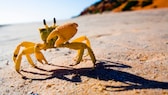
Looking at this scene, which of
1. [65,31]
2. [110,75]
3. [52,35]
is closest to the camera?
[110,75]

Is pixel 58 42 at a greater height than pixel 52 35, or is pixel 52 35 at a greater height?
pixel 52 35

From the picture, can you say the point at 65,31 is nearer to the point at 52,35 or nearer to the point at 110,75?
the point at 52,35

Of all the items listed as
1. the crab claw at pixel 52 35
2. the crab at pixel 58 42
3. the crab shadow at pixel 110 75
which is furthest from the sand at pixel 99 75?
the crab claw at pixel 52 35

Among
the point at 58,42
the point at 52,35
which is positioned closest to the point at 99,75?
the point at 58,42

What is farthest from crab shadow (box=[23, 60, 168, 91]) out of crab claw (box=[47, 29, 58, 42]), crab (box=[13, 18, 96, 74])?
crab claw (box=[47, 29, 58, 42])

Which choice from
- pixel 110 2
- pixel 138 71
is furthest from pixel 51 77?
pixel 110 2

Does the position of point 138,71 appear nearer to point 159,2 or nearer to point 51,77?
point 51,77

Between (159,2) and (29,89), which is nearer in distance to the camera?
(29,89)

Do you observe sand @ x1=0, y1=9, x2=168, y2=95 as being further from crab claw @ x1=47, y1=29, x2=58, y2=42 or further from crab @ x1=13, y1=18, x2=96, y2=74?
crab claw @ x1=47, y1=29, x2=58, y2=42

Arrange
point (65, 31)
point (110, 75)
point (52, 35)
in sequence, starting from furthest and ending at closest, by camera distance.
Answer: point (52, 35) → point (65, 31) → point (110, 75)
